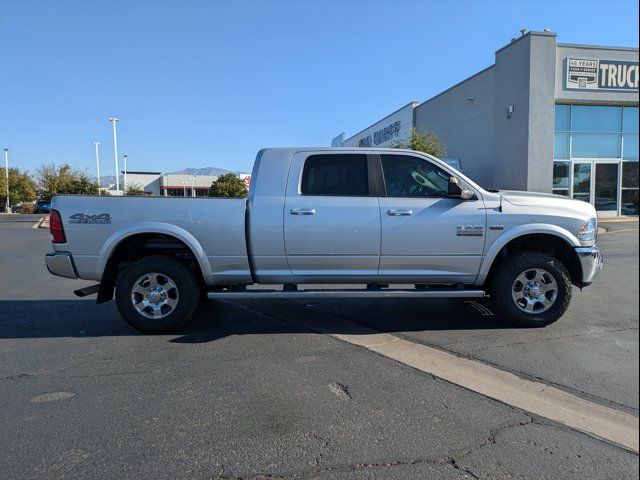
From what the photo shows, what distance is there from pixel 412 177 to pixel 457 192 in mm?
590

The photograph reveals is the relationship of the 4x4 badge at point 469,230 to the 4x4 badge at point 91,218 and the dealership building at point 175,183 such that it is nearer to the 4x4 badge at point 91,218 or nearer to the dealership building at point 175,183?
the 4x4 badge at point 91,218

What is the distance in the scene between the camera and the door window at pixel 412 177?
18.4ft

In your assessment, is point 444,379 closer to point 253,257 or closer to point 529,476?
point 529,476

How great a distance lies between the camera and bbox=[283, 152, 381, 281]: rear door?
5.41 meters

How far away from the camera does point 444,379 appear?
4.12 meters

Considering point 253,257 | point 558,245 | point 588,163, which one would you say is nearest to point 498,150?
point 588,163

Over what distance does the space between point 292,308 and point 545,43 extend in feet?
57.5

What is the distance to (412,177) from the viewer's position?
570 cm

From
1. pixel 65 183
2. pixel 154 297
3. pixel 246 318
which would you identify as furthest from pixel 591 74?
pixel 65 183

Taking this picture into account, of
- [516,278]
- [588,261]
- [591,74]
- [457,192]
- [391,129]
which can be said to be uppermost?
[391,129]

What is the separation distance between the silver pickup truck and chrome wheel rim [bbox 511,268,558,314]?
0.04 ft

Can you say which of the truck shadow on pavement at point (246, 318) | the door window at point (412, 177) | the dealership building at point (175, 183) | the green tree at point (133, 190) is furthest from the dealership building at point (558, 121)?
the dealership building at point (175, 183)

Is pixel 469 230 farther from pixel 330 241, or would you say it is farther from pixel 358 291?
pixel 330 241

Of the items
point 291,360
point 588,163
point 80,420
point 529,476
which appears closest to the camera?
point 529,476
